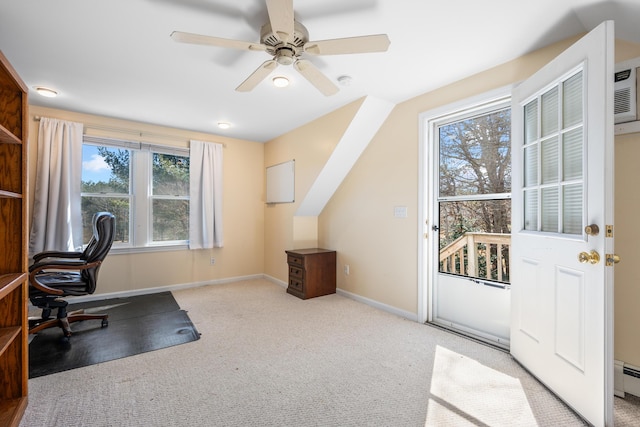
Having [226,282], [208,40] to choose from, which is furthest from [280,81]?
[226,282]

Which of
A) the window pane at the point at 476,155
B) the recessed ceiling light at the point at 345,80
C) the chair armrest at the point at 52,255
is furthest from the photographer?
the chair armrest at the point at 52,255

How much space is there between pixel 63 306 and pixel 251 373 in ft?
6.35

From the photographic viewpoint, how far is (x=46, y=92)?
2.87 meters

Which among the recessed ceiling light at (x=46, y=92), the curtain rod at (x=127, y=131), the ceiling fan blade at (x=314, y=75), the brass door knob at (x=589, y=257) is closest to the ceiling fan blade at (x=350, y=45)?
the ceiling fan blade at (x=314, y=75)

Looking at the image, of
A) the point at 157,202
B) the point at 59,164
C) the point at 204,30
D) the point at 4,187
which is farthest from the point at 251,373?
the point at 59,164

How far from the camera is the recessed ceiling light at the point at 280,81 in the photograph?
8.28ft

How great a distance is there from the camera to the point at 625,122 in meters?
1.74

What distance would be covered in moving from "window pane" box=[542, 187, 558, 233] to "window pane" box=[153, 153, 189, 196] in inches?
167

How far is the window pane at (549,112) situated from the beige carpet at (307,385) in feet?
5.38

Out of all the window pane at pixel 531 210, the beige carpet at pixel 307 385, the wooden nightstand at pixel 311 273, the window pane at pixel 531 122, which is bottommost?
the beige carpet at pixel 307 385

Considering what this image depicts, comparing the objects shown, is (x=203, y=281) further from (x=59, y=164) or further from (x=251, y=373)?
(x=251, y=373)

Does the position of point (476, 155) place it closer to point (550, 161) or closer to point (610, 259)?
point (550, 161)

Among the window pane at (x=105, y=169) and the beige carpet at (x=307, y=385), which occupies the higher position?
the window pane at (x=105, y=169)

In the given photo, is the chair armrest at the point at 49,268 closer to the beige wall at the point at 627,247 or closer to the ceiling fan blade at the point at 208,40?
the ceiling fan blade at the point at 208,40
